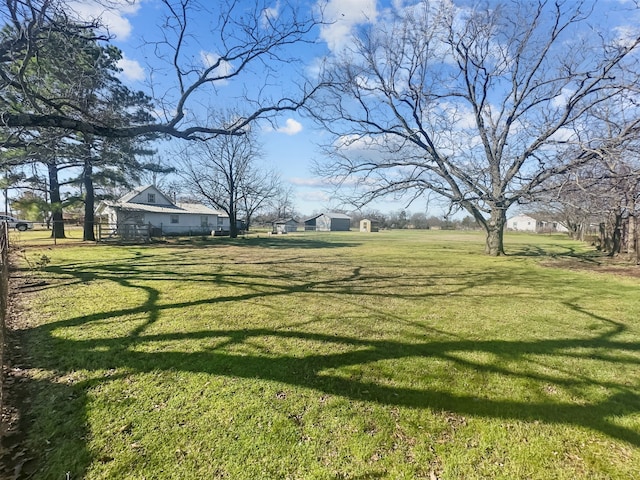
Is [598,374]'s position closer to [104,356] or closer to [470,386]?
[470,386]

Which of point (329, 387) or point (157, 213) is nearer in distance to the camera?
point (329, 387)

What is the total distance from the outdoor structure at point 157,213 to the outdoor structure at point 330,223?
1216 inches

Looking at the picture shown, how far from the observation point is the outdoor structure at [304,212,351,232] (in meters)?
64.9

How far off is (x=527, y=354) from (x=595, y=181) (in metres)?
11.7

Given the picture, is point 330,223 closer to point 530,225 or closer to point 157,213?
point 157,213

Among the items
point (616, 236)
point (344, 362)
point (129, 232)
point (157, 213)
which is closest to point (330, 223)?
point (157, 213)

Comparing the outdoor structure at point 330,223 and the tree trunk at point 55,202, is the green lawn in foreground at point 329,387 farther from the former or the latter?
the outdoor structure at point 330,223

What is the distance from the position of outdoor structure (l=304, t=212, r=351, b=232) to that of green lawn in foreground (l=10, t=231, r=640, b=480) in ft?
192

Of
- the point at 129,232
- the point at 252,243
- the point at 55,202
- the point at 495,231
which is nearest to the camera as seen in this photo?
the point at 495,231

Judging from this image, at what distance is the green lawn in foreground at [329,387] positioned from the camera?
86.0 inches

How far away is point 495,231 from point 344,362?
52.2ft

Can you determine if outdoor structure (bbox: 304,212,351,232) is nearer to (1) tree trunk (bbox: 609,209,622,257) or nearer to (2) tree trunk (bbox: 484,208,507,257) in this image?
(2) tree trunk (bbox: 484,208,507,257)

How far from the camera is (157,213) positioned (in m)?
30.4

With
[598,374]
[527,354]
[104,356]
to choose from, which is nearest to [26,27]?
[104,356]
